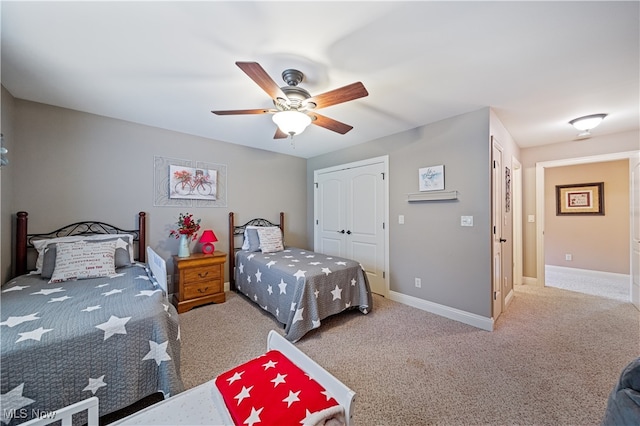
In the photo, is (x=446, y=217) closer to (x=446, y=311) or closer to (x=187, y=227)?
(x=446, y=311)

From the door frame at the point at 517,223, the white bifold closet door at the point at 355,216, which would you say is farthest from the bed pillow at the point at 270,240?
the door frame at the point at 517,223

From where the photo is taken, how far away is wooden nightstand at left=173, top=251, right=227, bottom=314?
9.66 ft

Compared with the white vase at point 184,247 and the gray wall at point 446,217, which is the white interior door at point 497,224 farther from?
the white vase at point 184,247

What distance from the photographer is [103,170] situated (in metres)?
2.83

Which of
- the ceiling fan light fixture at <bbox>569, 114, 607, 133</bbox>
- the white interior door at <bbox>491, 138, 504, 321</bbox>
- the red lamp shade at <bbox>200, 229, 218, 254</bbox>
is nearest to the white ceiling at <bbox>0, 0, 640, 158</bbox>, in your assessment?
the ceiling fan light fixture at <bbox>569, 114, 607, 133</bbox>

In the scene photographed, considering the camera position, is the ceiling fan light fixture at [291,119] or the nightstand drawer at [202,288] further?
the nightstand drawer at [202,288]

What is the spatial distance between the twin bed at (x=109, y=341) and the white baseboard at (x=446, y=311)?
134 cm

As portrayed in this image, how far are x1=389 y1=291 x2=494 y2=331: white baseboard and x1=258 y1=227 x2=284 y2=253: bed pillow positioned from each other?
1808 millimetres

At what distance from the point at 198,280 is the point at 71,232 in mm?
1410

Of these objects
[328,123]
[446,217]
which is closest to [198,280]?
[328,123]

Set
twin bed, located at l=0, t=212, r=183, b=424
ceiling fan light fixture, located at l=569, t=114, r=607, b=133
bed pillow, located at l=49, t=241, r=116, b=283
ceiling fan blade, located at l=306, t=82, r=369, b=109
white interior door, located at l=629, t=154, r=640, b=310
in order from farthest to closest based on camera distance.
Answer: white interior door, located at l=629, t=154, r=640, b=310, ceiling fan light fixture, located at l=569, t=114, r=607, b=133, bed pillow, located at l=49, t=241, r=116, b=283, ceiling fan blade, located at l=306, t=82, r=369, b=109, twin bed, located at l=0, t=212, r=183, b=424

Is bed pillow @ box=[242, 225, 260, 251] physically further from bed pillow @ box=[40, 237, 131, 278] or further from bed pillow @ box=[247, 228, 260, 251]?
bed pillow @ box=[40, 237, 131, 278]

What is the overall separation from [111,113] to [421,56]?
327 cm

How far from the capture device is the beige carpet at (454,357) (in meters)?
1.55
